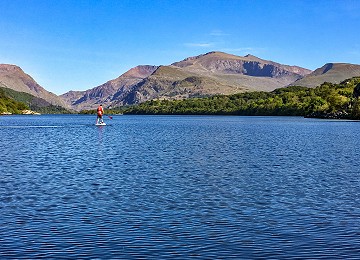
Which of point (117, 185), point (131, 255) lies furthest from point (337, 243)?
point (117, 185)

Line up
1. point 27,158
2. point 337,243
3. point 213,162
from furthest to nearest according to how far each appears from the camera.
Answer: point 27,158
point 213,162
point 337,243

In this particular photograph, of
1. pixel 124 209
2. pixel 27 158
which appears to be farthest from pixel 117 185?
pixel 27 158

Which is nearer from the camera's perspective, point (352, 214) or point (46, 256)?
point (46, 256)

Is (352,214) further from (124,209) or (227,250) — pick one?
(124,209)

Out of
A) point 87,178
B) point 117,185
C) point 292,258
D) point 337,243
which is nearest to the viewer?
point 292,258

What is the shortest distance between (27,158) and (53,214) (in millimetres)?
35614

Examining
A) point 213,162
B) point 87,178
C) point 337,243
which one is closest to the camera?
point 337,243

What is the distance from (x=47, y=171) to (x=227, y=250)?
30477 millimetres

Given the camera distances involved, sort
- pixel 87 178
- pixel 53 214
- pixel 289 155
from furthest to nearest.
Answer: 1. pixel 289 155
2. pixel 87 178
3. pixel 53 214

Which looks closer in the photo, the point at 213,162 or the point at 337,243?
the point at 337,243

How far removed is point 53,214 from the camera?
27.9 m

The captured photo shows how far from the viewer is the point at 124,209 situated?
2959 cm

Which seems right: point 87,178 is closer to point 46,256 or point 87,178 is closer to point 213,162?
point 213,162

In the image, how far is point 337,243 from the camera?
73.3 ft
